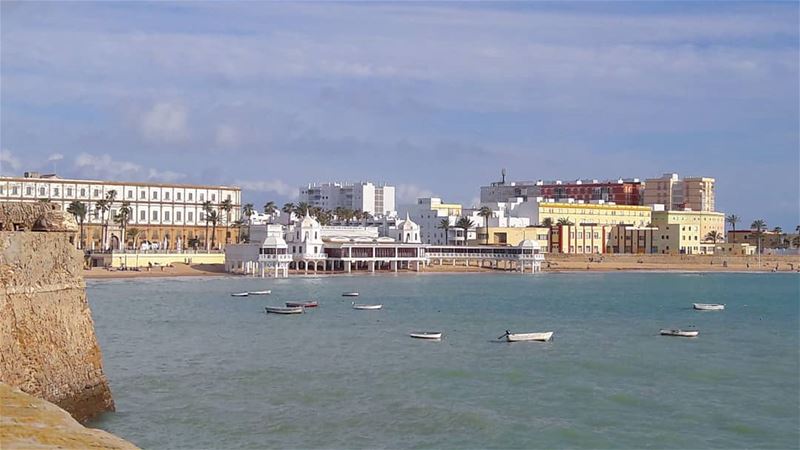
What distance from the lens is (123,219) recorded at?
144375mm

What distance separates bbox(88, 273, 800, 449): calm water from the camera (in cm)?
3353

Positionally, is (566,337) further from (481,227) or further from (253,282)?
(481,227)

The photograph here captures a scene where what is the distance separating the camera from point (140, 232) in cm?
15512

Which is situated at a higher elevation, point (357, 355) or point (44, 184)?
point (44, 184)

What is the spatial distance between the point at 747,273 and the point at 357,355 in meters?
144

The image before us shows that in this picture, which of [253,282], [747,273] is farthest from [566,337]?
[747,273]

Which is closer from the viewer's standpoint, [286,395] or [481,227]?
[286,395]

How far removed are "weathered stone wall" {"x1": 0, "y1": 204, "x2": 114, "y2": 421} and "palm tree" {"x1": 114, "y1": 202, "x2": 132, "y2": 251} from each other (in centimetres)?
11631

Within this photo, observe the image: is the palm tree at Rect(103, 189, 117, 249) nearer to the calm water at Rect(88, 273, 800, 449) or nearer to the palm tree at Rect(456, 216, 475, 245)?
the palm tree at Rect(456, 216, 475, 245)

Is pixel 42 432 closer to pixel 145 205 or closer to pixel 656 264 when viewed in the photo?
pixel 145 205

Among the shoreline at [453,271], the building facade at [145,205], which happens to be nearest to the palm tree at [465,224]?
the shoreline at [453,271]

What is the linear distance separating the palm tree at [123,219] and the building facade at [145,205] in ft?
1.56

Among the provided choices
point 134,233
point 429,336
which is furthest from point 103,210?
point 429,336

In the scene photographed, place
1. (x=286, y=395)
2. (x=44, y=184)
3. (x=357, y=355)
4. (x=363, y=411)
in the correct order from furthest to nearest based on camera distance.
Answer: (x=44, y=184) → (x=357, y=355) → (x=286, y=395) → (x=363, y=411)
